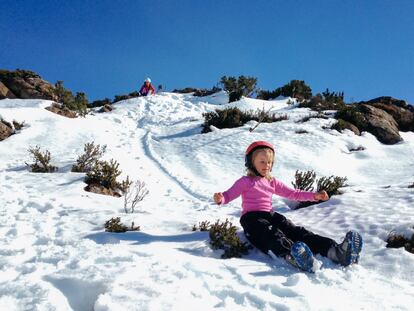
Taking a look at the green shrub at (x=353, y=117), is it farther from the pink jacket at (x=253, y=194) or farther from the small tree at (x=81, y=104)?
the small tree at (x=81, y=104)

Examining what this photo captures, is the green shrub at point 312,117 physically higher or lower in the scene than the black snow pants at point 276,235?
higher

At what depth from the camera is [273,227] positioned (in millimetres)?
3770

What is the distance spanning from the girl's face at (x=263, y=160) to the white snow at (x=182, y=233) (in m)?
0.93

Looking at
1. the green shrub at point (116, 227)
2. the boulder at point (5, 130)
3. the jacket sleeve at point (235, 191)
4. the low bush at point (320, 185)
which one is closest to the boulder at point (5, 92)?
the boulder at point (5, 130)

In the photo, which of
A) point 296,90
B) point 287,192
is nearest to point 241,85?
point 296,90

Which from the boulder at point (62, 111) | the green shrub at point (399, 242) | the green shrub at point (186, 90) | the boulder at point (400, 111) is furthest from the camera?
the green shrub at point (186, 90)

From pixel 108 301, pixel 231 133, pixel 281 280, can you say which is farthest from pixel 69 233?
pixel 231 133

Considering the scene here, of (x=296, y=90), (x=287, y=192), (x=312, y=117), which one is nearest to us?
(x=287, y=192)

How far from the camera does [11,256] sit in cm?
313

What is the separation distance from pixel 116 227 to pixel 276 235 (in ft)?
6.13

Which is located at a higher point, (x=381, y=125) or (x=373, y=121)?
(x=373, y=121)

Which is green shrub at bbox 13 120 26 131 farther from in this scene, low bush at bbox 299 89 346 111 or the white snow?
low bush at bbox 299 89 346 111

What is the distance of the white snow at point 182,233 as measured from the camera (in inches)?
98.6

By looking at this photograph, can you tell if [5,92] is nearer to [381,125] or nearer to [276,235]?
[381,125]
